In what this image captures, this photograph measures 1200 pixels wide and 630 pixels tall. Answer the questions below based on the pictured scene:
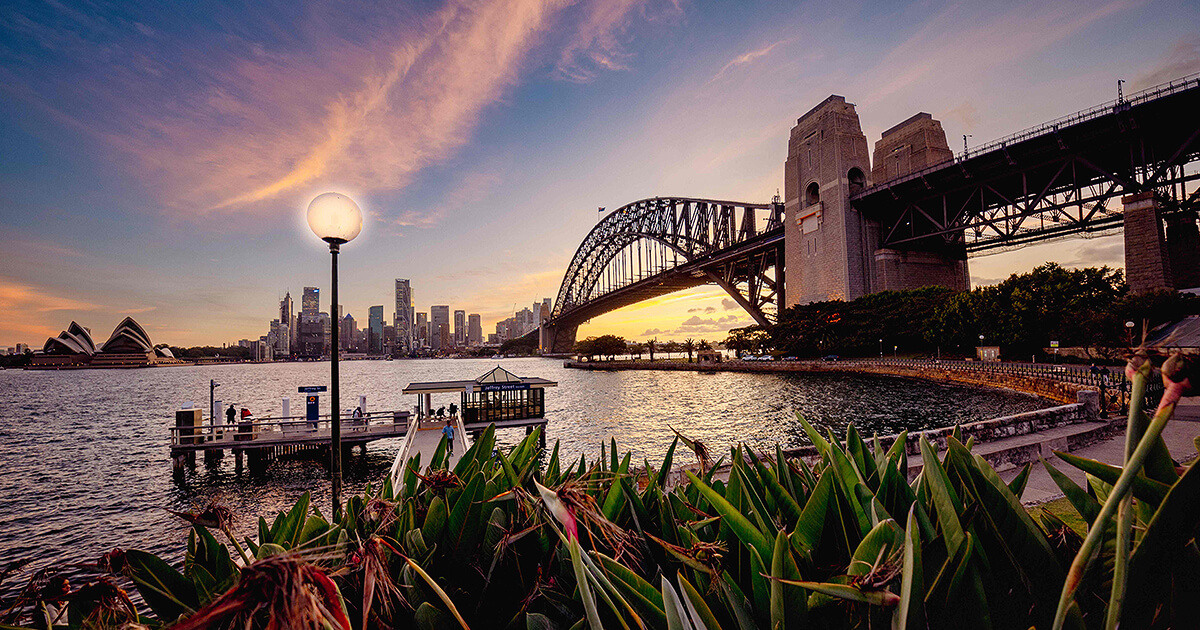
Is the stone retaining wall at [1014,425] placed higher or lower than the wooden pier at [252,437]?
higher

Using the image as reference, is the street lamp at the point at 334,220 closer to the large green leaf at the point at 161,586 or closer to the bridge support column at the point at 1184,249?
the large green leaf at the point at 161,586

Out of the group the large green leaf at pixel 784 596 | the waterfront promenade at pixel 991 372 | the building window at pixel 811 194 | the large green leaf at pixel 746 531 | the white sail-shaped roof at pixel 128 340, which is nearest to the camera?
the large green leaf at pixel 784 596

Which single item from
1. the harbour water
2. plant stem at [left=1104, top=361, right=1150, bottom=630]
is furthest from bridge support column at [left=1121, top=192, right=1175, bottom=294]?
plant stem at [left=1104, top=361, right=1150, bottom=630]

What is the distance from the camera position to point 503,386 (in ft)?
72.9

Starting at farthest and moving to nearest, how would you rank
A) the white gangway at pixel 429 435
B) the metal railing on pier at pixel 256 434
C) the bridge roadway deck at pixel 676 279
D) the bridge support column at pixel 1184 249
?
the bridge roadway deck at pixel 676 279
the bridge support column at pixel 1184 249
the metal railing on pier at pixel 256 434
the white gangway at pixel 429 435

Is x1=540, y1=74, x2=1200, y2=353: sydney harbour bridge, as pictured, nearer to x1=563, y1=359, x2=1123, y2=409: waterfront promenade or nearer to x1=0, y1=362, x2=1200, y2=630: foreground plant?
x1=563, y1=359, x2=1123, y2=409: waterfront promenade

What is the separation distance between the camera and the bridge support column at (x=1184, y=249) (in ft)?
145

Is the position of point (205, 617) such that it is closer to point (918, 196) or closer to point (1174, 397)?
point (1174, 397)

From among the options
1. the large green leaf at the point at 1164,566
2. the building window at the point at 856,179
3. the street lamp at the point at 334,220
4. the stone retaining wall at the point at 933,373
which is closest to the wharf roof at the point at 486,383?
the street lamp at the point at 334,220

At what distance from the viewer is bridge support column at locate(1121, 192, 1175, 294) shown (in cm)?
3650

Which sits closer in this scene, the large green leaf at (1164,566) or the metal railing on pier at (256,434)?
the large green leaf at (1164,566)

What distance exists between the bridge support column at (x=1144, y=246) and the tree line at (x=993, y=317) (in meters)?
1.61

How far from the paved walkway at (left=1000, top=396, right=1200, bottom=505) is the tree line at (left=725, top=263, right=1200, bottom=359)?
46.1 ft

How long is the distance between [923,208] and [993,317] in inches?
707
